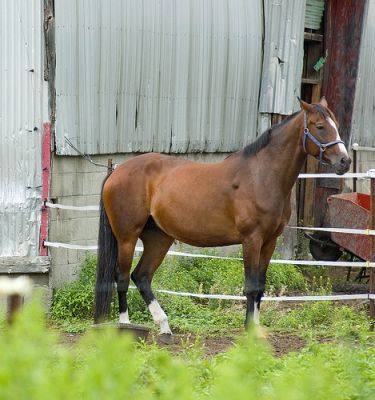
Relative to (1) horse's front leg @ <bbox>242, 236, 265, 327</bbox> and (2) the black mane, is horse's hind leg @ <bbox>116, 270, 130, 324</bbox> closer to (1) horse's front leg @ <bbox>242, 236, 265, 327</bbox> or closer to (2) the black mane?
(1) horse's front leg @ <bbox>242, 236, 265, 327</bbox>

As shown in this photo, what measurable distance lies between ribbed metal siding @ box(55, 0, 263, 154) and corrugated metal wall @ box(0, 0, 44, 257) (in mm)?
256

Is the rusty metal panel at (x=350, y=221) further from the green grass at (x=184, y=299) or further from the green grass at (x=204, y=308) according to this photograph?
the green grass at (x=184, y=299)

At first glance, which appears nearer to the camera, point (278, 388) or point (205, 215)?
point (278, 388)

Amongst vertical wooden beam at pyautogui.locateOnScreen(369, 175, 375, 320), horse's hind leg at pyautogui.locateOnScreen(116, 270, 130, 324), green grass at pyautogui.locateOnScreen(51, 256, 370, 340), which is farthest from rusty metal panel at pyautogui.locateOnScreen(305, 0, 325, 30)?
horse's hind leg at pyautogui.locateOnScreen(116, 270, 130, 324)

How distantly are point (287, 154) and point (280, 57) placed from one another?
4.64 metres

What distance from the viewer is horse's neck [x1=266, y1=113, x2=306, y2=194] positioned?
8.63m

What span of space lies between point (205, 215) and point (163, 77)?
3.22 m

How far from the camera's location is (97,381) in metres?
2.68

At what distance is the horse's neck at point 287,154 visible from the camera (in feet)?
28.3

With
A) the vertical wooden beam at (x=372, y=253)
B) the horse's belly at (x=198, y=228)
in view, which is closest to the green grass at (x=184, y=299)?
the horse's belly at (x=198, y=228)

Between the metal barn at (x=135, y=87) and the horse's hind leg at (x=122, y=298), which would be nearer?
the horse's hind leg at (x=122, y=298)

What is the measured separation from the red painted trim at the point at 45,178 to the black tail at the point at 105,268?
1.10 metres

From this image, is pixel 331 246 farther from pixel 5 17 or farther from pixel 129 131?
pixel 5 17

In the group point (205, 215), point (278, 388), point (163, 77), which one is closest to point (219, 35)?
point (163, 77)
